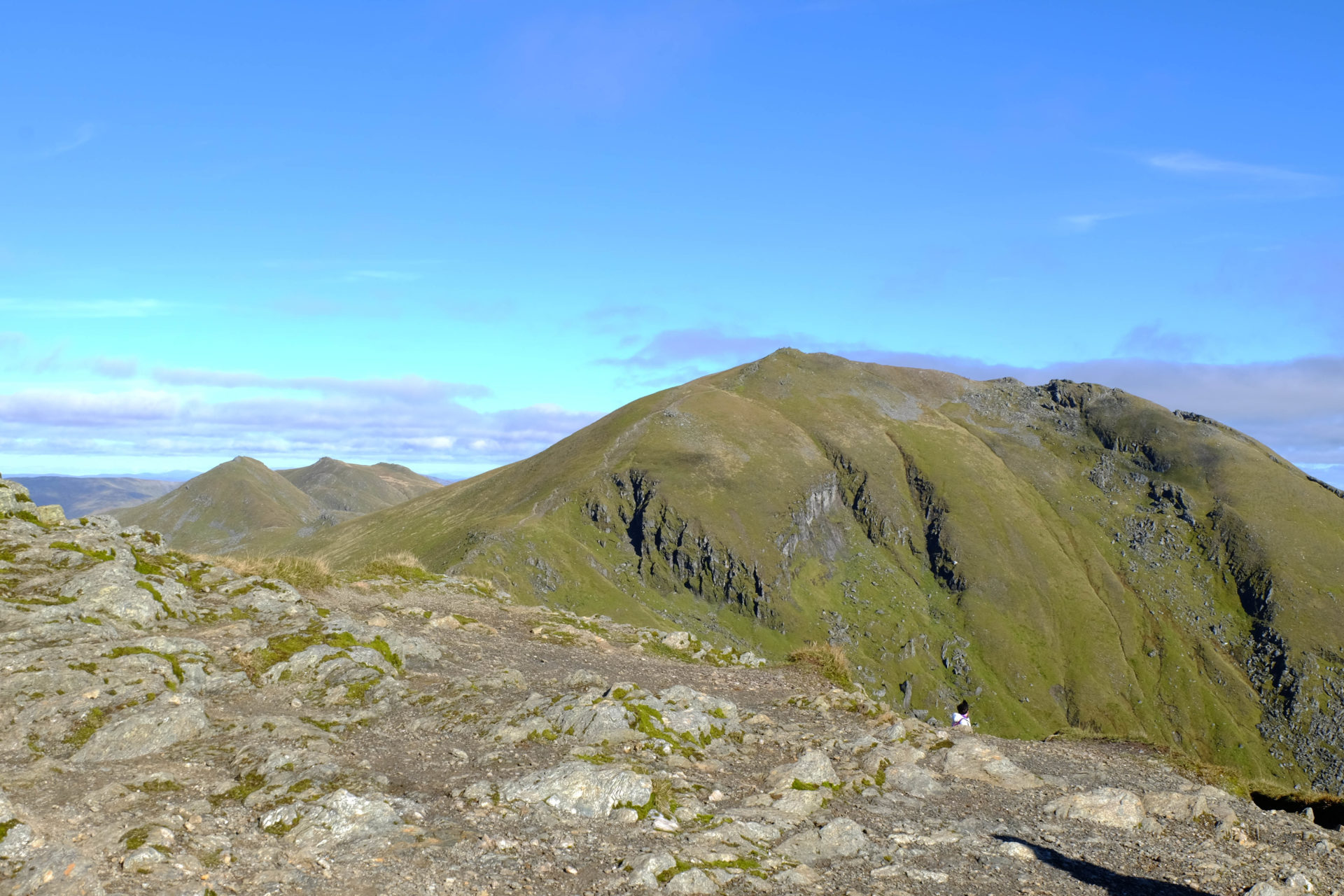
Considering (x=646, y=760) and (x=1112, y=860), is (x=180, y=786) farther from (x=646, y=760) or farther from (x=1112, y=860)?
(x=1112, y=860)

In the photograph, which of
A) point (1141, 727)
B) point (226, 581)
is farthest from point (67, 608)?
point (1141, 727)

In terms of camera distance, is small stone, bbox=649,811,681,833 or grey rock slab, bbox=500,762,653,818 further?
grey rock slab, bbox=500,762,653,818

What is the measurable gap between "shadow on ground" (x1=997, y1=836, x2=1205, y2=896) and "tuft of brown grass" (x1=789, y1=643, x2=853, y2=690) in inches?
443

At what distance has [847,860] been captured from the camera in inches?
451

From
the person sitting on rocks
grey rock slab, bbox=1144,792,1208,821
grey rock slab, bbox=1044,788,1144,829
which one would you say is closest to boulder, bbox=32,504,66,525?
grey rock slab, bbox=1044,788,1144,829

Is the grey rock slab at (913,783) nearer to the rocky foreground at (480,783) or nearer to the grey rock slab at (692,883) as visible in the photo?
the rocky foreground at (480,783)

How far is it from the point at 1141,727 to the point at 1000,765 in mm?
213773

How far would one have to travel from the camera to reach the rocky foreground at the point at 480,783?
33.3 ft

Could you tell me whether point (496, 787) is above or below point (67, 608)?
below

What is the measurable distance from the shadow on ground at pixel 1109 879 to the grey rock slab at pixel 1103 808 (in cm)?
185

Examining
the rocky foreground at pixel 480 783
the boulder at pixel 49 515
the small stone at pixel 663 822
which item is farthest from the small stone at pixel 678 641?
the boulder at pixel 49 515

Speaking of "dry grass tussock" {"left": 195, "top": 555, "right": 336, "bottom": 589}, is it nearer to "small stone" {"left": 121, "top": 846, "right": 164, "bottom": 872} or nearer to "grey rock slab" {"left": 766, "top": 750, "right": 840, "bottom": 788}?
"small stone" {"left": 121, "top": 846, "right": 164, "bottom": 872}

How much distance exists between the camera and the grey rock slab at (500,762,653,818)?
40.0ft

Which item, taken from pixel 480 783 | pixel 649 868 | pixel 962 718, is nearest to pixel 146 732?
pixel 480 783
